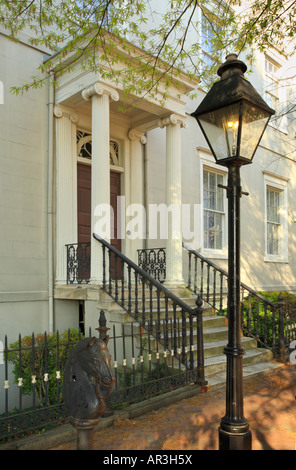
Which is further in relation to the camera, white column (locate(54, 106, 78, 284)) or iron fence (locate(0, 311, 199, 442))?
white column (locate(54, 106, 78, 284))

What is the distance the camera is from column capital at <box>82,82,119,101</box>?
6.73 metres

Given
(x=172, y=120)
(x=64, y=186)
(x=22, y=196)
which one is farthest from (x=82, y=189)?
(x=172, y=120)

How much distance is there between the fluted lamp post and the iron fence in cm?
163

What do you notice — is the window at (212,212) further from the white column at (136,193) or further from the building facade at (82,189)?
the white column at (136,193)

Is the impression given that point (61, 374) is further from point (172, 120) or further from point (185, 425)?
point (172, 120)

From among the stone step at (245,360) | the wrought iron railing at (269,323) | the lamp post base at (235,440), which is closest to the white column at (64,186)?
the wrought iron railing at (269,323)

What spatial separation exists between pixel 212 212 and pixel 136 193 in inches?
108

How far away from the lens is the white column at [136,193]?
29.1ft

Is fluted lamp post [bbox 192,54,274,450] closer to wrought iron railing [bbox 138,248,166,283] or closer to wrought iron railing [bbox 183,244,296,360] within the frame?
wrought iron railing [bbox 183,244,296,360]

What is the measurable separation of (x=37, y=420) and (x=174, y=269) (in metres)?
4.49

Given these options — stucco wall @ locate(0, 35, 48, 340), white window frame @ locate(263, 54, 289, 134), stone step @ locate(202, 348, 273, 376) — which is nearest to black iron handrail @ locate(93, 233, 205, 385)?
stone step @ locate(202, 348, 273, 376)

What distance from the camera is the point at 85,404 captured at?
6.96ft
